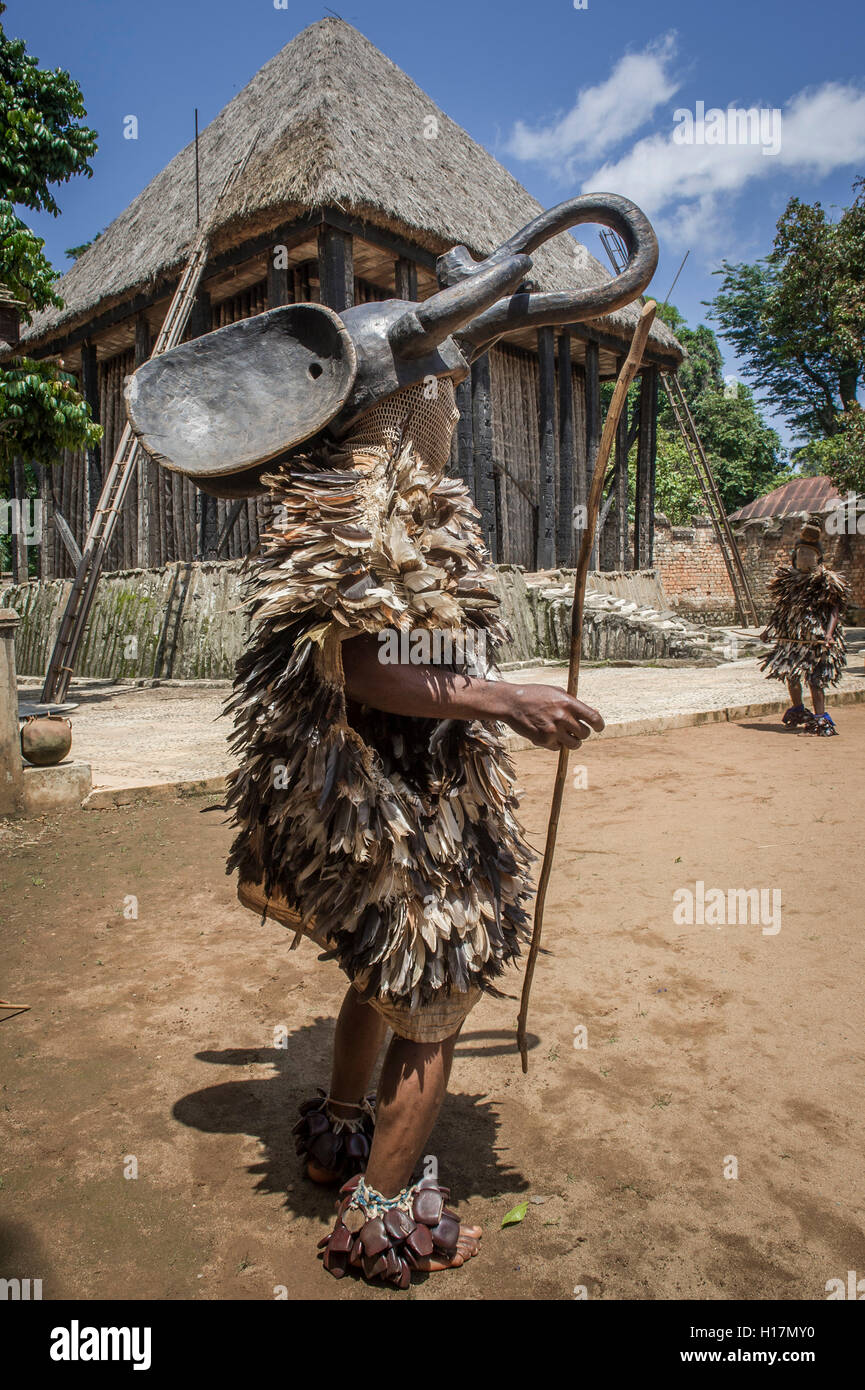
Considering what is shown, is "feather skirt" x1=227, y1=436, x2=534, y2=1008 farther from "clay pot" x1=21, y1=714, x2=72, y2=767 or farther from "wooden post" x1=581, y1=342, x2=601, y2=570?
"wooden post" x1=581, y1=342, x2=601, y2=570

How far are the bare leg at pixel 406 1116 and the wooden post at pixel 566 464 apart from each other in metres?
12.7

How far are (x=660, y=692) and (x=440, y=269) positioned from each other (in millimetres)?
8245

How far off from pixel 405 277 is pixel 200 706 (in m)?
5.99

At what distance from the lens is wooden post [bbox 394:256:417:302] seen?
1090cm

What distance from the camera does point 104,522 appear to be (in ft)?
32.9

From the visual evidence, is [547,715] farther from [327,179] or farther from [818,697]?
[327,179]

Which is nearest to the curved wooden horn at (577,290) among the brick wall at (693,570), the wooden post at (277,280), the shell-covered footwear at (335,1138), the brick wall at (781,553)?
the shell-covered footwear at (335,1138)

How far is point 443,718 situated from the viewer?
1.67 meters

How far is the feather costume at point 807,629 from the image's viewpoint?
789cm

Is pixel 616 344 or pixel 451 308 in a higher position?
pixel 616 344

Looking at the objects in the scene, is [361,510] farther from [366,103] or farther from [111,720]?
[366,103]

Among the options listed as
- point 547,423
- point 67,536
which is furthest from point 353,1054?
→ point 67,536

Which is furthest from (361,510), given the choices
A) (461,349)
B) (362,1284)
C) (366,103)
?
(366,103)
